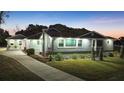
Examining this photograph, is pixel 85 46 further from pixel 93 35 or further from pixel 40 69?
pixel 40 69

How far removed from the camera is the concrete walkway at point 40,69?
8586mm

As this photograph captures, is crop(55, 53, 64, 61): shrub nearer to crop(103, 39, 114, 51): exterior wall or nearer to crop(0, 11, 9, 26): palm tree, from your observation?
crop(103, 39, 114, 51): exterior wall

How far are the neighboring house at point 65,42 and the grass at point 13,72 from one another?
0.78 metres

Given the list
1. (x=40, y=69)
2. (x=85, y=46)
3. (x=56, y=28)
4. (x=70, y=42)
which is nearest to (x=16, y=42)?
(x=40, y=69)

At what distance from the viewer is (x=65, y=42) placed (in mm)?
9797

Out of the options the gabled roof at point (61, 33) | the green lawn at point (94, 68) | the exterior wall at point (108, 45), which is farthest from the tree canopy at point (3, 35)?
the exterior wall at point (108, 45)

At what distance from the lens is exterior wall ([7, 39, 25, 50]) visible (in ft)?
30.1

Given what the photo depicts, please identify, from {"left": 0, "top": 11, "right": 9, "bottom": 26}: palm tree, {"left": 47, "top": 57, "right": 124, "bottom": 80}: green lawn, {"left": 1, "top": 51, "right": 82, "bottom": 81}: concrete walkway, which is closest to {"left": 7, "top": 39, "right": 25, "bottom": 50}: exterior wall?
{"left": 1, "top": 51, "right": 82, "bottom": 81}: concrete walkway

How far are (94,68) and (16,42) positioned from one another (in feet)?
8.88

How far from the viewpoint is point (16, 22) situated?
9039 mm

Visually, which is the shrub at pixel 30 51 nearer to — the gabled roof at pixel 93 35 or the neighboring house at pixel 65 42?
the neighboring house at pixel 65 42

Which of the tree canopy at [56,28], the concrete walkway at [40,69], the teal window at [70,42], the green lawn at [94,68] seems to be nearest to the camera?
the concrete walkway at [40,69]
